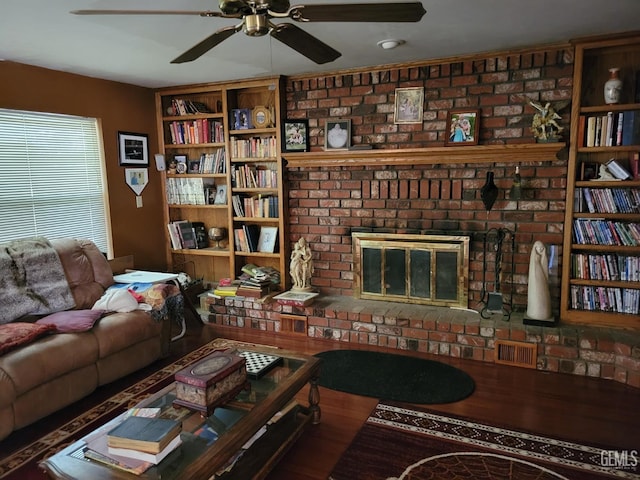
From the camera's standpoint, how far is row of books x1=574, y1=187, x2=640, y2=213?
3182mm

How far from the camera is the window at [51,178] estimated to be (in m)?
3.44

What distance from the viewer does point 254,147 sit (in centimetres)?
439

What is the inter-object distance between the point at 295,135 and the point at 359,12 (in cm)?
254

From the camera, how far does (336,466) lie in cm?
219

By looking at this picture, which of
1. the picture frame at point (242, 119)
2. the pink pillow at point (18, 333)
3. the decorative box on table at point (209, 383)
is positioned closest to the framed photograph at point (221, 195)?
the picture frame at point (242, 119)

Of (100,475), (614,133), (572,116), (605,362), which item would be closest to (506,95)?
(572,116)

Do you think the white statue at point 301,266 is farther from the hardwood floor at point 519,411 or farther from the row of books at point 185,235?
the hardwood floor at point 519,411

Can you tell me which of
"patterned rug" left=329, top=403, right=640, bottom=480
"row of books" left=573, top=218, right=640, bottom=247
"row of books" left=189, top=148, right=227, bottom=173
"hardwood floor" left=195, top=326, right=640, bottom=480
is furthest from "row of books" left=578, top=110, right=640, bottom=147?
"row of books" left=189, top=148, right=227, bottom=173

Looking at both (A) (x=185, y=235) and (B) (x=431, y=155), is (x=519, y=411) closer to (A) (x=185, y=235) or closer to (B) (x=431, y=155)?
(B) (x=431, y=155)

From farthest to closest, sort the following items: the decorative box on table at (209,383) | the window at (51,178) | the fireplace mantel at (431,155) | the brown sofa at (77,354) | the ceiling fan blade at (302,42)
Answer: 1. the window at (51,178)
2. the fireplace mantel at (431,155)
3. the brown sofa at (77,354)
4. the decorative box on table at (209,383)
5. the ceiling fan blade at (302,42)

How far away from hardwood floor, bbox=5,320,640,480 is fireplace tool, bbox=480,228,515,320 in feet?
1.49

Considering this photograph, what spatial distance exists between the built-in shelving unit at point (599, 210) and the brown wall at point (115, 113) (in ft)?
12.6

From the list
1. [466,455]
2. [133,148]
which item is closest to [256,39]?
[133,148]

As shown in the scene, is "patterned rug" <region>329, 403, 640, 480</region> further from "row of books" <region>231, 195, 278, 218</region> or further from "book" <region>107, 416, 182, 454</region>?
"row of books" <region>231, 195, 278, 218</region>
